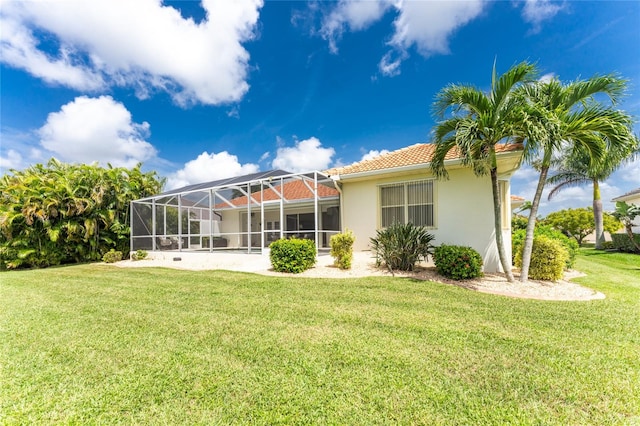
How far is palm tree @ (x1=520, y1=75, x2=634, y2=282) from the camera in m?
6.83

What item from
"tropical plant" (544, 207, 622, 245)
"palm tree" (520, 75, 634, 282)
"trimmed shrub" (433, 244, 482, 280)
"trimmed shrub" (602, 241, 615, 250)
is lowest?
"trimmed shrub" (602, 241, 615, 250)

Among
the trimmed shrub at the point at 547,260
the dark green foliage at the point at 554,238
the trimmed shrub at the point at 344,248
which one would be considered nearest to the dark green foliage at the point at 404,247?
the trimmed shrub at the point at 344,248

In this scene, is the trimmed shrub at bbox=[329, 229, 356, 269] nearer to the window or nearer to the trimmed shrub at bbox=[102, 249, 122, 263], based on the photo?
the window

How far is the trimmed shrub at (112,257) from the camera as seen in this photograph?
51.9 feet

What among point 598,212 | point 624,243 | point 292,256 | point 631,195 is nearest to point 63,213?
point 292,256

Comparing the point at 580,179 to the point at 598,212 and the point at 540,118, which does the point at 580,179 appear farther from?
the point at 540,118

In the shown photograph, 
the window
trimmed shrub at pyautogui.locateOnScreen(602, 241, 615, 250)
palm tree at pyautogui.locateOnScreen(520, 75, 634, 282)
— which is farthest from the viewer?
trimmed shrub at pyautogui.locateOnScreen(602, 241, 615, 250)

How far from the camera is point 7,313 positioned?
19.6ft

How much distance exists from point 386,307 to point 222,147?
23.7 metres

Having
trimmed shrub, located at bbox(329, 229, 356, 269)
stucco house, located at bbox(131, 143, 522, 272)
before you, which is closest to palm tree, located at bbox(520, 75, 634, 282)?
stucco house, located at bbox(131, 143, 522, 272)

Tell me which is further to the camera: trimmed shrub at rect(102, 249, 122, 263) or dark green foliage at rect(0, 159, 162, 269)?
trimmed shrub at rect(102, 249, 122, 263)

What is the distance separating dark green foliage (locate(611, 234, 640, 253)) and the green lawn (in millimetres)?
19861

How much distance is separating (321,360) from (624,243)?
28437 millimetres

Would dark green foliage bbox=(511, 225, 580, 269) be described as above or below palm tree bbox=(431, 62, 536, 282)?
below
